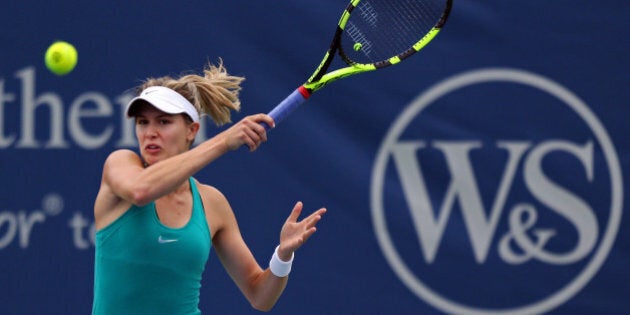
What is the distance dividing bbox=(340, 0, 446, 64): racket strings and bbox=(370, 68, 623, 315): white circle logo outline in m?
0.73

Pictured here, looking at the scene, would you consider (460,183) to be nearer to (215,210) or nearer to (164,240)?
(215,210)

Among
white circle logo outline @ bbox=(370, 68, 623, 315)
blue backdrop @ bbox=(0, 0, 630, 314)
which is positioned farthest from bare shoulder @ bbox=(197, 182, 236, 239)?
white circle logo outline @ bbox=(370, 68, 623, 315)

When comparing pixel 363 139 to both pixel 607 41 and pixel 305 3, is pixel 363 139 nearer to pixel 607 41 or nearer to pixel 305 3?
pixel 305 3

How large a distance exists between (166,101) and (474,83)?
1.96m

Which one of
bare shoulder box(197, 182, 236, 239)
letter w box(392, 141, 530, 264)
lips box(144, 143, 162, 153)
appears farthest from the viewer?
letter w box(392, 141, 530, 264)

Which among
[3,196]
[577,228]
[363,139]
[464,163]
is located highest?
[3,196]

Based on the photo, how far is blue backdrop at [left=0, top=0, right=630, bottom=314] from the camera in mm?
4859

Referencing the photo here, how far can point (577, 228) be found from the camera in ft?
16.5

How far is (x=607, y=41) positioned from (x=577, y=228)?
80 centimetres

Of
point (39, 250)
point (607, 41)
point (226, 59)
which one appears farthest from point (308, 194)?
point (607, 41)

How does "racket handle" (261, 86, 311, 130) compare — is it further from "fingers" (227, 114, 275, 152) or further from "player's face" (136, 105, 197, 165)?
"player's face" (136, 105, 197, 165)

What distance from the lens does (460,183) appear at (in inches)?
197

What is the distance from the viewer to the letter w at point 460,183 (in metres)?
4.98

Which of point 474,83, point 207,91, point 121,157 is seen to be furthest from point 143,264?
point 474,83
